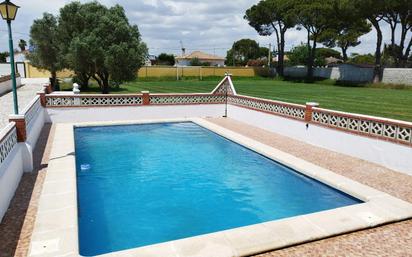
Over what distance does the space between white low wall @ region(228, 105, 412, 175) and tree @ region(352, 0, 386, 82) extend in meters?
27.3

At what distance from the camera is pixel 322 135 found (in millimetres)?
12039

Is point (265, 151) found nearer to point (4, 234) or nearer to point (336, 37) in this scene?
point (4, 234)

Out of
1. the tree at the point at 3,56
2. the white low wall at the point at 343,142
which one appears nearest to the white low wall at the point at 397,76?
the white low wall at the point at 343,142

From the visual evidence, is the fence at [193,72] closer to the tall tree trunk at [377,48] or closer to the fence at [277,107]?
the tall tree trunk at [377,48]

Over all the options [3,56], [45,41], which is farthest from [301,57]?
[3,56]

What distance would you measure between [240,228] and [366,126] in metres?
6.43

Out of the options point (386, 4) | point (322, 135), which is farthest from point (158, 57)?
point (322, 135)

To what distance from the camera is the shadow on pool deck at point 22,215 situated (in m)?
5.14

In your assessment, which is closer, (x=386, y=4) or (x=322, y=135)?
(x=322, y=135)

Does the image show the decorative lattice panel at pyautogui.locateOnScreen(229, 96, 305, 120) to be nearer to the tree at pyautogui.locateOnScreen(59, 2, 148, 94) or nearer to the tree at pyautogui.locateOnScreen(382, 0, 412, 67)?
the tree at pyautogui.locateOnScreen(59, 2, 148, 94)

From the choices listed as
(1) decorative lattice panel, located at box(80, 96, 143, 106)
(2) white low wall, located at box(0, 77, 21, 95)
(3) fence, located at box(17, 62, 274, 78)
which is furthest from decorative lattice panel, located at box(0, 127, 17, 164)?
(3) fence, located at box(17, 62, 274, 78)

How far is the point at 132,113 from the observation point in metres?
17.8

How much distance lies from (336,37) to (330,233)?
214 ft

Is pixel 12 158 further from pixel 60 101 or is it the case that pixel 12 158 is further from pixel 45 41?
pixel 45 41
